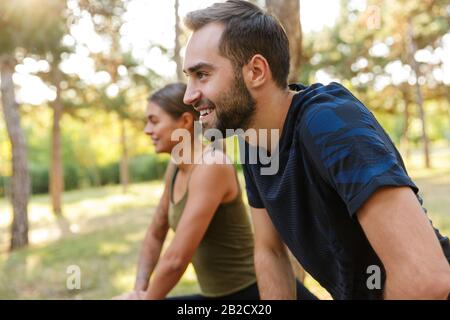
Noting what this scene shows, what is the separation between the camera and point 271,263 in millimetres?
2068

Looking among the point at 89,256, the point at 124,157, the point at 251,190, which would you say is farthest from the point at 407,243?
the point at 124,157

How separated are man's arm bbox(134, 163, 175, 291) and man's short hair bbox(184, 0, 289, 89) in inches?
53.2

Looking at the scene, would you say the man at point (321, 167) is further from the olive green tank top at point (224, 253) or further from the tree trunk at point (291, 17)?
the tree trunk at point (291, 17)

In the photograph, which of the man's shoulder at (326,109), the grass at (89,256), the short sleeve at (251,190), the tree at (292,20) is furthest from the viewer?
the grass at (89,256)

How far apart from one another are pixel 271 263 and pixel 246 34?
974mm

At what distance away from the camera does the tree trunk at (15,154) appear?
34.2 feet

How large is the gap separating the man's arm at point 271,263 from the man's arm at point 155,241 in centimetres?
94

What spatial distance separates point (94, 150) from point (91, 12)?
97.1ft

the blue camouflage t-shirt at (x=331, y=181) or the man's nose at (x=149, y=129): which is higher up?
the man's nose at (x=149, y=129)

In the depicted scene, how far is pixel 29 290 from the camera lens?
646 cm

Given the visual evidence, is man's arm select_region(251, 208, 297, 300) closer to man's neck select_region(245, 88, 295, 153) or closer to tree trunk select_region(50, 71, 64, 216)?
man's neck select_region(245, 88, 295, 153)

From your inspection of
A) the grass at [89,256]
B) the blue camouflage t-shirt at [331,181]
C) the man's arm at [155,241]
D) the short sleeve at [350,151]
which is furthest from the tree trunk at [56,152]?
the short sleeve at [350,151]

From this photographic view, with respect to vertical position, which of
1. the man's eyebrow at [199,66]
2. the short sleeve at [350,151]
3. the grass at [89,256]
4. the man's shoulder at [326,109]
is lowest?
the grass at [89,256]

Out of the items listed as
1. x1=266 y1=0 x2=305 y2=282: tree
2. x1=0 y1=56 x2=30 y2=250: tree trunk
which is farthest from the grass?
x1=266 y1=0 x2=305 y2=282: tree
